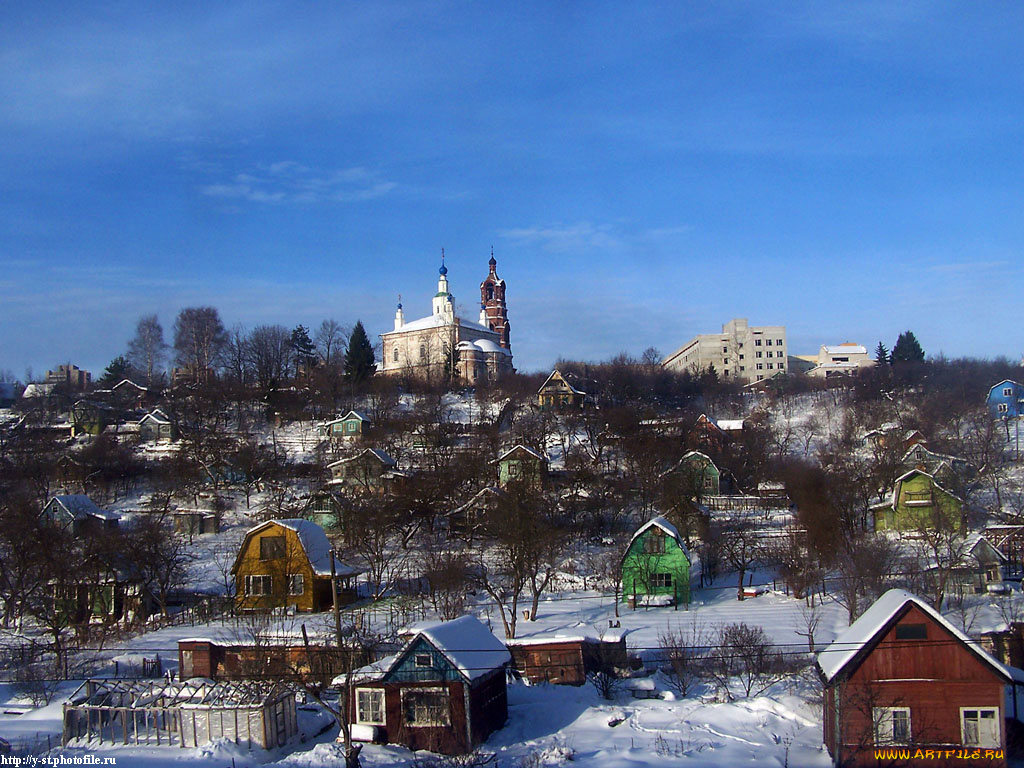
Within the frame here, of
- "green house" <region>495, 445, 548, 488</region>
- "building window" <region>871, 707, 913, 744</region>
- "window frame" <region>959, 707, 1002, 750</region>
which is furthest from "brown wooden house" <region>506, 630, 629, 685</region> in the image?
"green house" <region>495, 445, 548, 488</region>

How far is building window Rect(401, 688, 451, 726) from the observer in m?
12.6

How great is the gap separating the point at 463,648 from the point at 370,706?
164 cm

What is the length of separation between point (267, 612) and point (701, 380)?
3961cm

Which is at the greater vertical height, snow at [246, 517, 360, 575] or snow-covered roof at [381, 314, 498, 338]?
snow-covered roof at [381, 314, 498, 338]

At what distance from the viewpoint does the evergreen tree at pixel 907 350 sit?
55.2 metres

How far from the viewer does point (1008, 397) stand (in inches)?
1694

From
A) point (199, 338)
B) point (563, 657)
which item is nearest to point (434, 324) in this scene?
point (199, 338)

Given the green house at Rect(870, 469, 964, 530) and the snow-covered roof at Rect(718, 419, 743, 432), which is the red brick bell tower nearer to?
the snow-covered roof at Rect(718, 419, 743, 432)

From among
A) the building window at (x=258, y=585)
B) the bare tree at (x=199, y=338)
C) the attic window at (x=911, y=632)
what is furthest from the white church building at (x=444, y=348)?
the attic window at (x=911, y=632)

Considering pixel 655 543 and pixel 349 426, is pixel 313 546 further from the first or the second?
pixel 349 426

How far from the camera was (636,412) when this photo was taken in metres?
40.8

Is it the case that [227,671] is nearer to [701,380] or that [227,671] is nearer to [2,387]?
[701,380]

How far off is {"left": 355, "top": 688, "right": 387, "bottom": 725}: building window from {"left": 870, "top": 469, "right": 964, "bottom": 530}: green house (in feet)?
61.5

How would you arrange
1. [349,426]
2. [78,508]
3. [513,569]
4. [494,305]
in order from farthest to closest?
[494,305] → [349,426] → [78,508] → [513,569]
